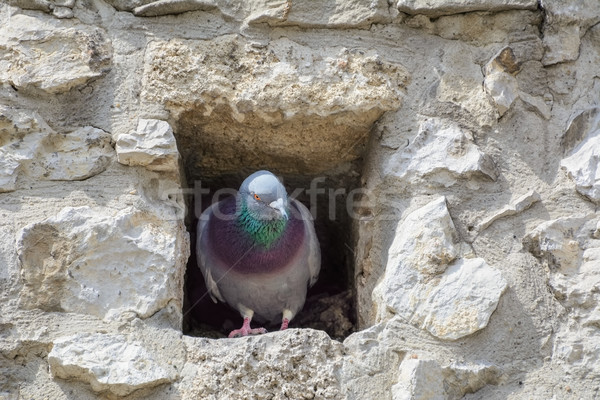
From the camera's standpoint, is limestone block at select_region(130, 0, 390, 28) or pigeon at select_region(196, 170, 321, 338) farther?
pigeon at select_region(196, 170, 321, 338)

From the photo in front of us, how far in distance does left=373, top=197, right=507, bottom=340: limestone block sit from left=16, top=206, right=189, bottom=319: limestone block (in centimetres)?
97

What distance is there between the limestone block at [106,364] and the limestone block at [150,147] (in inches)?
32.0

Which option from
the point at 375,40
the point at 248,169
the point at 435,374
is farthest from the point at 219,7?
the point at 435,374

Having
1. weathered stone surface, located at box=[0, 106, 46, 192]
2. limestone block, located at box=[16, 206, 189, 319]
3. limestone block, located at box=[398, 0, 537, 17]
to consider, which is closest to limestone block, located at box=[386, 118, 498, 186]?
limestone block, located at box=[398, 0, 537, 17]

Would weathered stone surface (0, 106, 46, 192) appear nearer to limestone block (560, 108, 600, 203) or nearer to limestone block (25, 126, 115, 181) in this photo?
limestone block (25, 126, 115, 181)

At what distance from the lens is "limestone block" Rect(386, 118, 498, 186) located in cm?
318

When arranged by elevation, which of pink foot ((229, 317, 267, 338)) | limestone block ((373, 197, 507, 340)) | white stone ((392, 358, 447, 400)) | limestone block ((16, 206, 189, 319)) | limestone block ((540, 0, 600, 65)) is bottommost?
pink foot ((229, 317, 267, 338))

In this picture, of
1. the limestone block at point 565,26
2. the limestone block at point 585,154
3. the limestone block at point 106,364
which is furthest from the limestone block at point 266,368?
the limestone block at point 565,26

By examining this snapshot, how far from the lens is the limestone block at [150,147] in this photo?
316cm

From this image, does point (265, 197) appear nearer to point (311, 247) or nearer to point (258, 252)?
point (258, 252)

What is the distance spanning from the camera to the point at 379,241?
3350 millimetres

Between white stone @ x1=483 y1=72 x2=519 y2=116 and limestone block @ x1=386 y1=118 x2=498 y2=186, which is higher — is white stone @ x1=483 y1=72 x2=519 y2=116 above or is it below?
above

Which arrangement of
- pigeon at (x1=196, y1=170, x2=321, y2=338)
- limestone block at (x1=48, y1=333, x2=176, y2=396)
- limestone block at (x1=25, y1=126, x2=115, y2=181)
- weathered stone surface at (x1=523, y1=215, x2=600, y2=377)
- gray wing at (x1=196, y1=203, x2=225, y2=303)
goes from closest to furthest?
limestone block at (x1=48, y1=333, x2=176, y2=396)
weathered stone surface at (x1=523, y1=215, x2=600, y2=377)
limestone block at (x1=25, y1=126, x2=115, y2=181)
pigeon at (x1=196, y1=170, x2=321, y2=338)
gray wing at (x1=196, y1=203, x2=225, y2=303)

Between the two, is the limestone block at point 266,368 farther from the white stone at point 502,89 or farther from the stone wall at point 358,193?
the white stone at point 502,89
